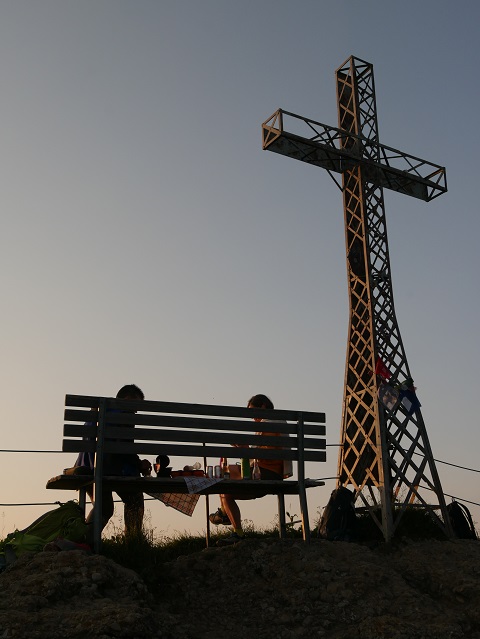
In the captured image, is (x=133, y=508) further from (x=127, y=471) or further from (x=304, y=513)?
(x=304, y=513)

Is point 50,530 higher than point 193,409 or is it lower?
lower

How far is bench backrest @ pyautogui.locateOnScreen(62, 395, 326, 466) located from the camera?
772 centimetres

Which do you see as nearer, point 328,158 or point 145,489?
point 145,489

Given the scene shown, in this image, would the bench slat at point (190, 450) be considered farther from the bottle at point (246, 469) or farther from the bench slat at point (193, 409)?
the bottle at point (246, 469)

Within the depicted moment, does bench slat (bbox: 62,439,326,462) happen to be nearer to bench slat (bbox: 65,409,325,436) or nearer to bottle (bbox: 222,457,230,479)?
bench slat (bbox: 65,409,325,436)

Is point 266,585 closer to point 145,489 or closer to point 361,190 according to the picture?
point 145,489

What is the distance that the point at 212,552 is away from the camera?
822cm

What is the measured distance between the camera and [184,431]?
27.0ft

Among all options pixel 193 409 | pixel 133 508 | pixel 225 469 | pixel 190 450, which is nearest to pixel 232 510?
pixel 225 469

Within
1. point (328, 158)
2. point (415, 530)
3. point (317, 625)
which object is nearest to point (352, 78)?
point (328, 158)

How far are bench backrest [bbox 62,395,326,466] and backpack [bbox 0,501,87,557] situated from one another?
0.72 m

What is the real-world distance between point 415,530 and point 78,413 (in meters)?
5.42

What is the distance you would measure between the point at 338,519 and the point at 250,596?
2855mm

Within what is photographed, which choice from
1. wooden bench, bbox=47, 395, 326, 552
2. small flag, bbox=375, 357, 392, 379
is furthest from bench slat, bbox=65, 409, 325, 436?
small flag, bbox=375, 357, 392, 379
